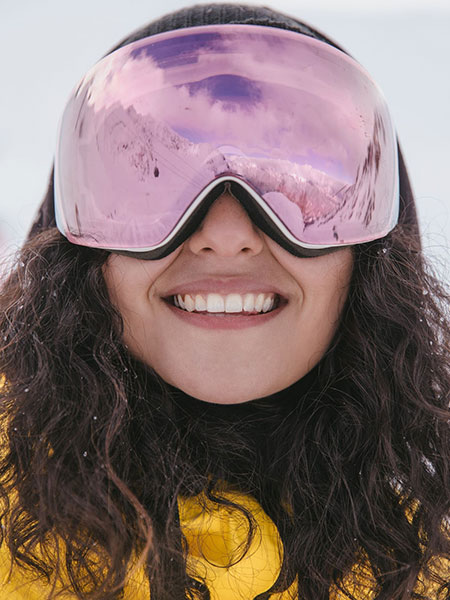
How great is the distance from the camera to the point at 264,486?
136 cm

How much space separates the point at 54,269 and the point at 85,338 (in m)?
0.15

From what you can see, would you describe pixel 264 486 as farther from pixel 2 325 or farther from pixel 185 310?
pixel 2 325

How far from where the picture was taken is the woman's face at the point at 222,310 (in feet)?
4.02

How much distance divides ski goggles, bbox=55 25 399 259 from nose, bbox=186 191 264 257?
0.06 feet

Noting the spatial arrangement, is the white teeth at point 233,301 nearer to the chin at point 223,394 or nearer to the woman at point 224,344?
the woman at point 224,344

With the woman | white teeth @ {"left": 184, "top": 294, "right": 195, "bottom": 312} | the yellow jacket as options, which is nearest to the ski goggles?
the woman

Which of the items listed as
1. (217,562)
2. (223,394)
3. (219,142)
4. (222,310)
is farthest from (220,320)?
(217,562)

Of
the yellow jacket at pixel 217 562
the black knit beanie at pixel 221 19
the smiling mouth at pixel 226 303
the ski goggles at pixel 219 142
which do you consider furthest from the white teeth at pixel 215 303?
the black knit beanie at pixel 221 19

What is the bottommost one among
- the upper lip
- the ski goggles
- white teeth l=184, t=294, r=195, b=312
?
white teeth l=184, t=294, r=195, b=312

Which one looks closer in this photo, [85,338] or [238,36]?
[238,36]

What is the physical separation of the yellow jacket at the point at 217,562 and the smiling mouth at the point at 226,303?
343 millimetres

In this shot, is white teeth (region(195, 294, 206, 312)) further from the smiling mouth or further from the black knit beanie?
the black knit beanie

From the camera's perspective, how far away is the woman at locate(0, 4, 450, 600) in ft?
3.85

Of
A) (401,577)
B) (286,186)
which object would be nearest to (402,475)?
(401,577)
